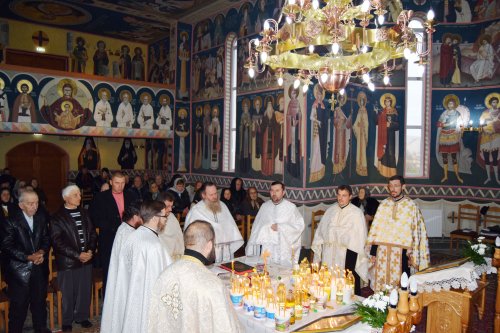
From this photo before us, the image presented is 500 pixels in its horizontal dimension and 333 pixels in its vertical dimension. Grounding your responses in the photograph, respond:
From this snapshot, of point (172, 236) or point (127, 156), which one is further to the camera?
point (127, 156)

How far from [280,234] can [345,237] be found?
897 mm

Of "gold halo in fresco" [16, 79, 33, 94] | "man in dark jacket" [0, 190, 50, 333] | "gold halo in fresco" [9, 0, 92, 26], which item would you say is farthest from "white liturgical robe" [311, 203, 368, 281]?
"gold halo in fresco" [9, 0, 92, 26]

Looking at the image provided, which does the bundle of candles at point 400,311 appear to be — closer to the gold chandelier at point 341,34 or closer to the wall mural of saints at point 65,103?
the gold chandelier at point 341,34

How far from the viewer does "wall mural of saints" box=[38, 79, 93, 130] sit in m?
10.8

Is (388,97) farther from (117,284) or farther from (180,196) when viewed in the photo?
(117,284)

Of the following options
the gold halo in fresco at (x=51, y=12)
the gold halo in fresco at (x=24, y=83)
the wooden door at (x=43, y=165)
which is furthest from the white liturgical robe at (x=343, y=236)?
the wooden door at (x=43, y=165)

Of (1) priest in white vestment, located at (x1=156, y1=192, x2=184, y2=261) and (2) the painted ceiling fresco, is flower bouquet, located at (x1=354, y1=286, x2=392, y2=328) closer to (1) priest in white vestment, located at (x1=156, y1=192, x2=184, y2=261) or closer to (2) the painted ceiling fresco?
(1) priest in white vestment, located at (x1=156, y1=192, x2=184, y2=261)

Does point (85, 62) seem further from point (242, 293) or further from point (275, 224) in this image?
point (242, 293)

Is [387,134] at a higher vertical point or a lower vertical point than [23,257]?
higher

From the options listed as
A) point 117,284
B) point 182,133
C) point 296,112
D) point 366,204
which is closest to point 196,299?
point 117,284

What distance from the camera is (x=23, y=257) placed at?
450 cm

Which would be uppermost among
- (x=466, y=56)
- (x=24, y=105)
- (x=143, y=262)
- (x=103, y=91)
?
(x=466, y=56)

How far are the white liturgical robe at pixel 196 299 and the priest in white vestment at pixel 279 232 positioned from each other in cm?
319

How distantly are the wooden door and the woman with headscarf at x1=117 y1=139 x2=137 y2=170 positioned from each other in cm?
205
